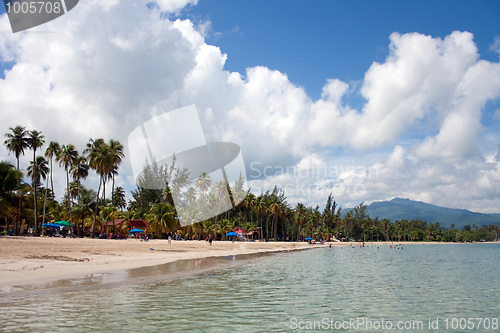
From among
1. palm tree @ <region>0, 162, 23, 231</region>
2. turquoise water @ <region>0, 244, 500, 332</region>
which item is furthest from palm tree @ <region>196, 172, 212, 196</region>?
turquoise water @ <region>0, 244, 500, 332</region>

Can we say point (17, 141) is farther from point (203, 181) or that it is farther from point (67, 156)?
point (203, 181)

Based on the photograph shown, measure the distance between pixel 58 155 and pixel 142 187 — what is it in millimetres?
25661

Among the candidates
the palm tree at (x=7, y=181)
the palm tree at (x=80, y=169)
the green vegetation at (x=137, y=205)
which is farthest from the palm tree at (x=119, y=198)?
the palm tree at (x=7, y=181)

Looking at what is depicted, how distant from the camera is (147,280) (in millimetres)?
16203

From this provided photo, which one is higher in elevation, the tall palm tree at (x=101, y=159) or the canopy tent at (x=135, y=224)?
the tall palm tree at (x=101, y=159)

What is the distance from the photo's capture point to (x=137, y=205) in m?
84.1

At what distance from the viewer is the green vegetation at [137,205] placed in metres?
51.0

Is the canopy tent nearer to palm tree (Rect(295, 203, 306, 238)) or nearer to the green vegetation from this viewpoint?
the green vegetation

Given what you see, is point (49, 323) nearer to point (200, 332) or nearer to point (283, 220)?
point (200, 332)

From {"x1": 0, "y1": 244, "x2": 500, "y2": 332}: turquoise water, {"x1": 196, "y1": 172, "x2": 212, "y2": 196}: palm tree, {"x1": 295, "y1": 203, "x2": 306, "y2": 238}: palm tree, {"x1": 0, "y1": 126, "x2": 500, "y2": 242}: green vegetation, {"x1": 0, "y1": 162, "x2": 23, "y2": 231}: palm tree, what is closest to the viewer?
{"x1": 0, "y1": 244, "x2": 500, "y2": 332}: turquoise water

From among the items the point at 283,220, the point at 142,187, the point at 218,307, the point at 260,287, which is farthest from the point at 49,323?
the point at 283,220

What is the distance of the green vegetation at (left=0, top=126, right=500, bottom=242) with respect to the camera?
5100cm

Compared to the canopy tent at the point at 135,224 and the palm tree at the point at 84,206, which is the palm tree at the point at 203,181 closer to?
the canopy tent at the point at 135,224

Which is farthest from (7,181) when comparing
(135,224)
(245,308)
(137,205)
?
(137,205)
